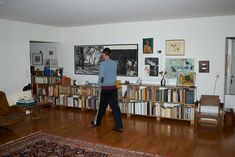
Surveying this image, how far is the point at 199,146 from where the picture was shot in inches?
→ 163

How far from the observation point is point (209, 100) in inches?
215

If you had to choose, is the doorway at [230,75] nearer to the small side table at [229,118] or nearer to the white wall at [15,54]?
the small side table at [229,118]

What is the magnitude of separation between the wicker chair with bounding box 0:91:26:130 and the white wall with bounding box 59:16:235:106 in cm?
293

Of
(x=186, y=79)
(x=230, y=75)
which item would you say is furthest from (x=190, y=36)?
(x=230, y=75)

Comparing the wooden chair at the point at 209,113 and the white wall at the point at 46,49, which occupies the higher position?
the white wall at the point at 46,49

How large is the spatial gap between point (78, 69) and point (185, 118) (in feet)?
12.0

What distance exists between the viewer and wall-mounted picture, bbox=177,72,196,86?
5764 millimetres

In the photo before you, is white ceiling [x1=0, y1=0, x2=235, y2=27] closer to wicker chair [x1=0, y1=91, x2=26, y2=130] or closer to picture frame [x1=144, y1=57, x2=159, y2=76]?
picture frame [x1=144, y1=57, x2=159, y2=76]

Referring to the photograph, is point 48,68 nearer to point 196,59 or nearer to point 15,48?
point 15,48

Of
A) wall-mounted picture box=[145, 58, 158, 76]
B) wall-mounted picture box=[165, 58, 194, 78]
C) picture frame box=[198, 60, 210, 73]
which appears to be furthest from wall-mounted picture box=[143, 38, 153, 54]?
picture frame box=[198, 60, 210, 73]

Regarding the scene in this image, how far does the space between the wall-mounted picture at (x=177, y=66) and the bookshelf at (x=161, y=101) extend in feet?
1.43

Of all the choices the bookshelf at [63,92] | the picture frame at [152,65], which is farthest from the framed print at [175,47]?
the bookshelf at [63,92]

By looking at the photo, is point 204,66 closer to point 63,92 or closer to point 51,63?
point 63,92

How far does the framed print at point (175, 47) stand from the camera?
19.3 feet
